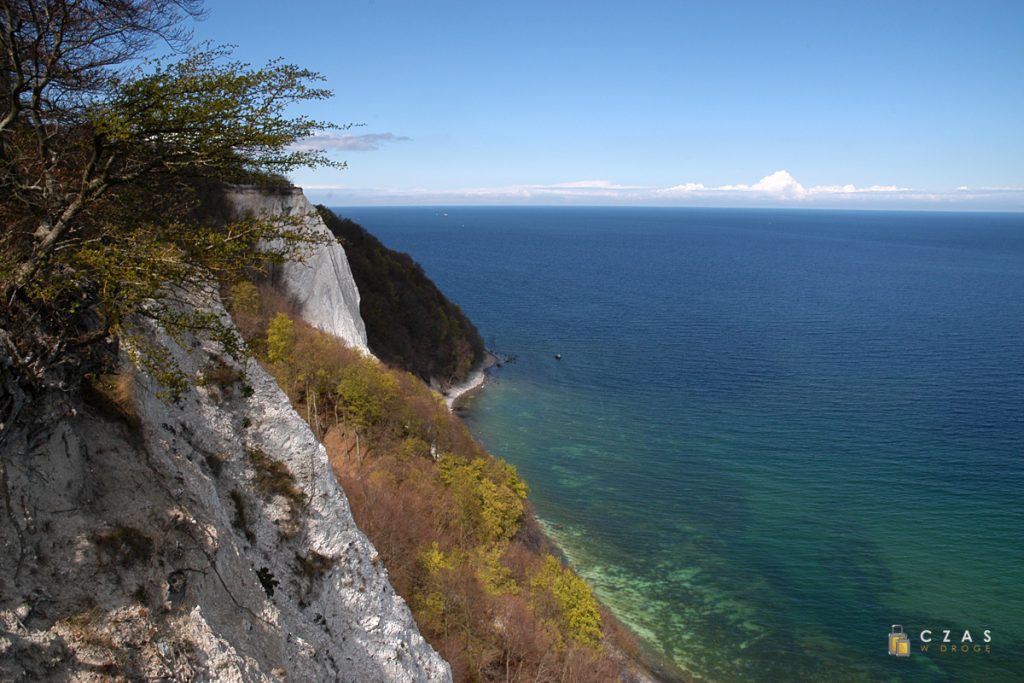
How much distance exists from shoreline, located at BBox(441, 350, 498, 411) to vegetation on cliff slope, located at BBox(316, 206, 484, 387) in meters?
0.65

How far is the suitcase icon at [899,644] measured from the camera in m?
28.5

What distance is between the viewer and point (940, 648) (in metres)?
28.8

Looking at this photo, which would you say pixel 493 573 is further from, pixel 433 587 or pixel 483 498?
pixel 483 498

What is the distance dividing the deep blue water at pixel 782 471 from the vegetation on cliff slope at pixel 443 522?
5.91 m

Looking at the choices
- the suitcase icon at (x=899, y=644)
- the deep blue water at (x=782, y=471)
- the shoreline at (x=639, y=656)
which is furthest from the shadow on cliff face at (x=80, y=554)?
the suitcase icon at (x=899, y=644)

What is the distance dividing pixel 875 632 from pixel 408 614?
24.5 meters

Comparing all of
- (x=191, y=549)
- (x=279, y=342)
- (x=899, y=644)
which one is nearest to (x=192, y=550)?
(x=191, y=549)

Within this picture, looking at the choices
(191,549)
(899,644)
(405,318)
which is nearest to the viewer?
(191,549)

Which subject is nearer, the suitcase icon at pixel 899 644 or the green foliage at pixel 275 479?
the green foliage at pixel 275 479

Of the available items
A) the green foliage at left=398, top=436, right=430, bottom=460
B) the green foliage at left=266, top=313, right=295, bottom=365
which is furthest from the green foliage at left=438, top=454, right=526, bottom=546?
the green foliage at left=266, top=313, right=295, bottom=365

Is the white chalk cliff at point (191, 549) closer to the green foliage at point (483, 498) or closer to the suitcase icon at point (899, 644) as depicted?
the green foliage at point (483, 498)

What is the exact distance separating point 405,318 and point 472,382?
9103mm

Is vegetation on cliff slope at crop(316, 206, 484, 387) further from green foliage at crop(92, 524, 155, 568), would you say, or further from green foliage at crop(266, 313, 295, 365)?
green foliage at crop(92, 524, 155, 568)

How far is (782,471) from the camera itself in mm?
44125
